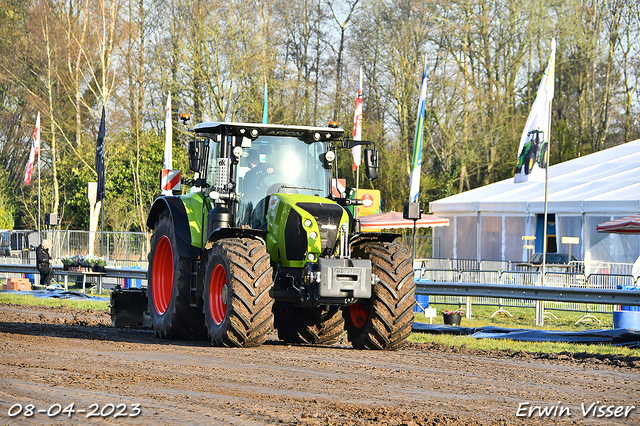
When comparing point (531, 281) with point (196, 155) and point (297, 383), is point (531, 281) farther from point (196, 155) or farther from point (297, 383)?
point (297, 383)

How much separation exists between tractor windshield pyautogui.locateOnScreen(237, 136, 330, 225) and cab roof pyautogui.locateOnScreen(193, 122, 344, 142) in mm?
77

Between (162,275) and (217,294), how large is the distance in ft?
7.99

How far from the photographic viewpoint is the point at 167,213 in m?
11.6

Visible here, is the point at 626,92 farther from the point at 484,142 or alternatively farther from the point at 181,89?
the point at 181,89

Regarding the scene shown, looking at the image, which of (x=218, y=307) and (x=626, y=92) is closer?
(x=218, y=307)

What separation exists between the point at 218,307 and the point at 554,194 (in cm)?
2183

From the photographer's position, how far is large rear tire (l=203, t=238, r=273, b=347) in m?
9.15

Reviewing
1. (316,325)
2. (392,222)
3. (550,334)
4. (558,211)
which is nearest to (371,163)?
(316,325)

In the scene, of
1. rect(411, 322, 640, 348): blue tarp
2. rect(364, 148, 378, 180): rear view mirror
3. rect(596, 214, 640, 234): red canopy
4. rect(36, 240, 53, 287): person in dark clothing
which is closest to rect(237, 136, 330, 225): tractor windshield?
rect(364, 148, 378, 180): rear view mirror

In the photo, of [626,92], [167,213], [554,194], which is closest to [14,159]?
[554,194]

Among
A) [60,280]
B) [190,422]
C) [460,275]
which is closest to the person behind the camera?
[190,422]

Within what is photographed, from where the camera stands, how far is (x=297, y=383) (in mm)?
7062

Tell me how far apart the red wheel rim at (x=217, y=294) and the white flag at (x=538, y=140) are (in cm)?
1095

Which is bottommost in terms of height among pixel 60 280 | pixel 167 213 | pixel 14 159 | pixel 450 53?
pixel 60 280
